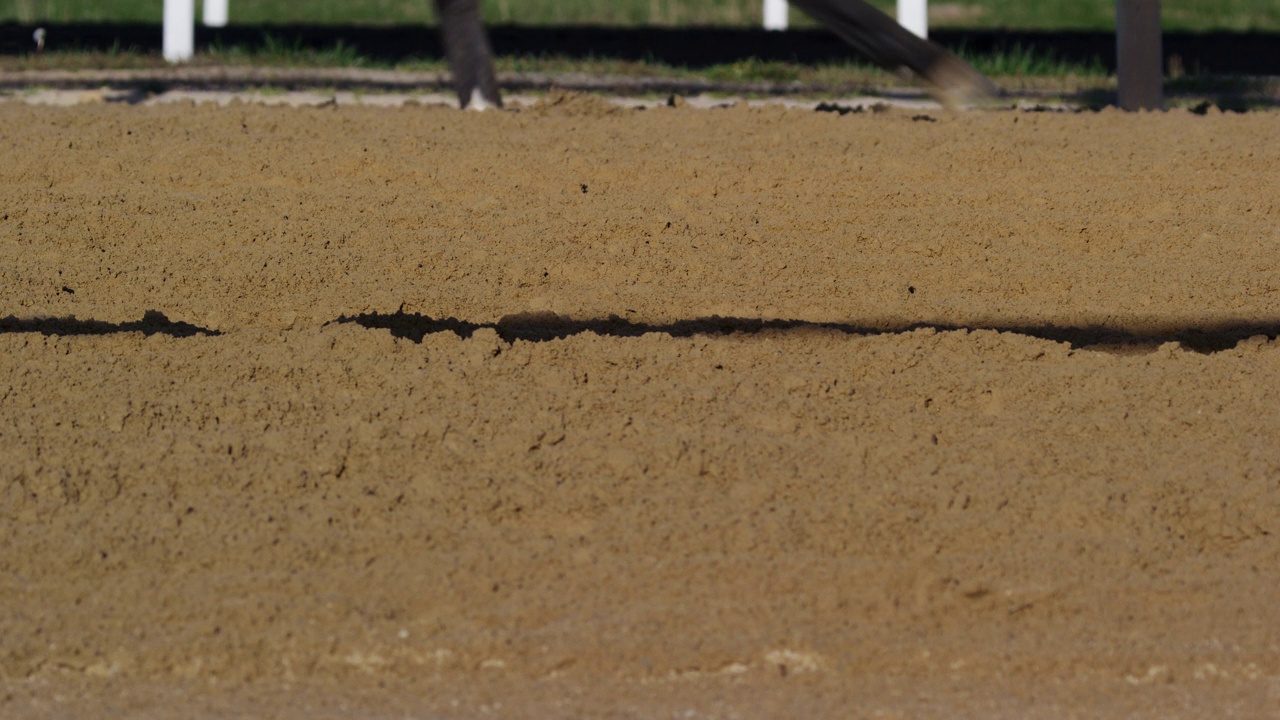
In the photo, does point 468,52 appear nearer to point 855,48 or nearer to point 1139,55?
point 855,48

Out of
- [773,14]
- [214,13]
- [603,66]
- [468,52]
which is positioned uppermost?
[773,14]

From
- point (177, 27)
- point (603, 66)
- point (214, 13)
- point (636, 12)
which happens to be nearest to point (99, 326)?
point (603, 66)

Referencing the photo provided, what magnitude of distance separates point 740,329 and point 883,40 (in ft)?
8.81

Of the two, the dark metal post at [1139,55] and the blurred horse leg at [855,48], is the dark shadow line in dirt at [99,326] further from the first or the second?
the dark metal post at [1139,55]

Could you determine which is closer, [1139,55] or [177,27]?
[1139,55]

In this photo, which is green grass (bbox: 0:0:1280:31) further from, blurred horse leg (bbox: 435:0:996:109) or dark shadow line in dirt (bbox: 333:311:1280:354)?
dark shadow line in dirt (bbox: 333:311:1280:354)

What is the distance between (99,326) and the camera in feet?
13.9

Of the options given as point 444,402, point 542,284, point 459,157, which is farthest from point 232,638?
point 459,157

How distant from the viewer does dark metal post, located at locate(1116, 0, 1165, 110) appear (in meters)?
6.83

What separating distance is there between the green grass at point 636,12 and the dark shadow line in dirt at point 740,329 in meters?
10.4

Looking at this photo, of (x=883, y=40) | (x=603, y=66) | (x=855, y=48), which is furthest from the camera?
(x=603, y=66)

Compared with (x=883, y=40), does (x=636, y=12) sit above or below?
above

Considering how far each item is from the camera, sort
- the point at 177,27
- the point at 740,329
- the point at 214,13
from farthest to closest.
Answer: the point at 214,13 < the point at 177,27 < the point at 740,329

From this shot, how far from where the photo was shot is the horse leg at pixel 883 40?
634 cm
